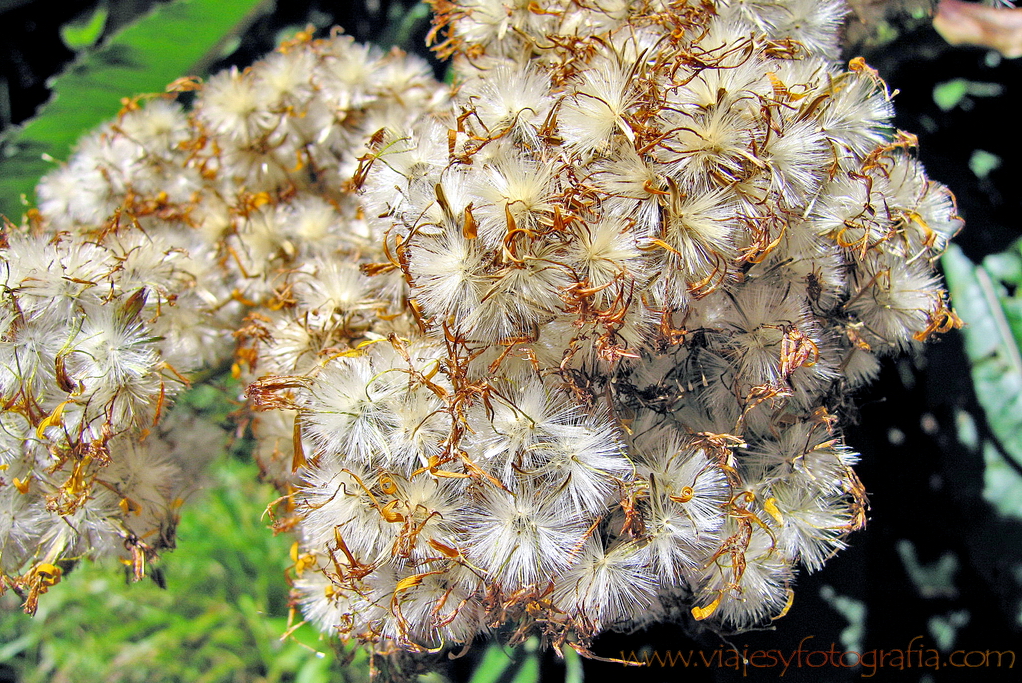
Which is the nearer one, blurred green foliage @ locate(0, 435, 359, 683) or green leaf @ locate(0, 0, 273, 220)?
green leaf @ locate(0, 0, 273, 220)

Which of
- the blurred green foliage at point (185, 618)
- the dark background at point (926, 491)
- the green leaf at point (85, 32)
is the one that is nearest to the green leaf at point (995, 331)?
the dark background at point (926, 491)

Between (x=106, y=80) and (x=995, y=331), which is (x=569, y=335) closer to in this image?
Result: (x=995, y=331)

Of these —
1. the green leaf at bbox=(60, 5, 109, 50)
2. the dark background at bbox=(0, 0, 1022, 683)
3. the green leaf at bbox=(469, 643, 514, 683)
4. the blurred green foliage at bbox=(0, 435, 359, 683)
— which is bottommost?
the blurred green foliage at bbox=(0, 435, 359, 683)

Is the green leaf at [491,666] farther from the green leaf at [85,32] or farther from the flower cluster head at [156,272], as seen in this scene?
the green leaf at [85,32]

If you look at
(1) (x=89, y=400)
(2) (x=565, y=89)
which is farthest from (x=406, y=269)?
(1) (x=89, y=400)

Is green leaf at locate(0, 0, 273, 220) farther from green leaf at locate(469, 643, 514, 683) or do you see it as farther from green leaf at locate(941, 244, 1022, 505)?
green leaf at locate(941, 244, 1022, 505)

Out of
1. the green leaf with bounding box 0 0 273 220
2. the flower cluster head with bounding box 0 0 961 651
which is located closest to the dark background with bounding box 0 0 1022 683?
the flower cluster head with bounding box 0 0 961 651

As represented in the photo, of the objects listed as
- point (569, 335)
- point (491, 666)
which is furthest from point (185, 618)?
point (569, 335)
